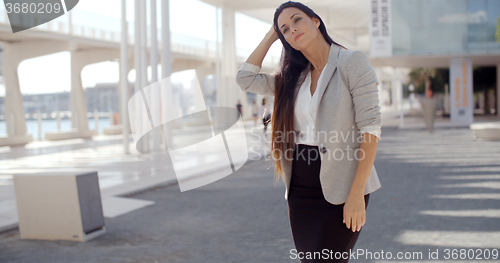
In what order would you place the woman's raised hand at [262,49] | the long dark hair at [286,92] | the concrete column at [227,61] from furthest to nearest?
1. the concrete column at [227,61]
2. the woman's raised hand at [262,49]
3. the long dark hair at [286,92]

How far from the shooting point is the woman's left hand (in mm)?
1876

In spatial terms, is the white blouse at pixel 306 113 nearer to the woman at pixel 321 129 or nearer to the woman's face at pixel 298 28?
the woman at pixel 321 129

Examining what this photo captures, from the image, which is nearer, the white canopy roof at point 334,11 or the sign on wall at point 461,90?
the white canopy roof at point 334,11

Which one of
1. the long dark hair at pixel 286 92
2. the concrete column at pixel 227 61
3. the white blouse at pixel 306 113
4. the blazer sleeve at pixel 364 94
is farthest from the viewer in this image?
the concrete column at pixel 227 61

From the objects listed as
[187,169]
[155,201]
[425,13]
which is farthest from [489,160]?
[425,13]

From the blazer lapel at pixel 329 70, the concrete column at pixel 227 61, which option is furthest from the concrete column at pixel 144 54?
the concrete column at pixel 227 61

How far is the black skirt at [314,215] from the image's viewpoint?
1958mm

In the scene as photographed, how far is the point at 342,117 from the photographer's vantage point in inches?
73.5

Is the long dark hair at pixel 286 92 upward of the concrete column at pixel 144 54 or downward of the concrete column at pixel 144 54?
downward

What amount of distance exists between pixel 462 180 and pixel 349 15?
2072 centimetres

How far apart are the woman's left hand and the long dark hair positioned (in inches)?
13.1

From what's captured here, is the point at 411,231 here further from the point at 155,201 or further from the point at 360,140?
the point at 155,201

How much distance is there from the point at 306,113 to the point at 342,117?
0.19 meters

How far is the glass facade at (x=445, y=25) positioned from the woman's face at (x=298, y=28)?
23.0 metres
